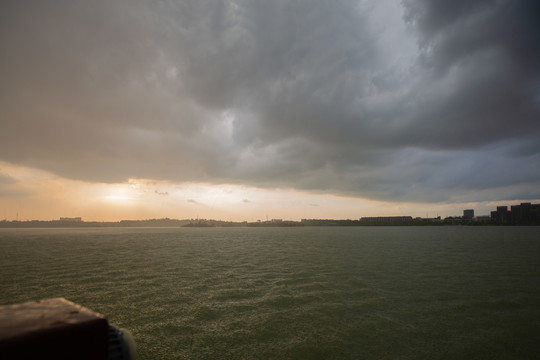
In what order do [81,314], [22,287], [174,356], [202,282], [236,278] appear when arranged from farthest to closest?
[236,278], [202,282], [22,287], [174,356], [81,314]

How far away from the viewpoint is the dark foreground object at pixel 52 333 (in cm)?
226

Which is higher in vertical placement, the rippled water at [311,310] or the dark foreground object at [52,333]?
the dark foreground object at [52,333]

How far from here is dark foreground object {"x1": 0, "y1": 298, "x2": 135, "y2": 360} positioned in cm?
226

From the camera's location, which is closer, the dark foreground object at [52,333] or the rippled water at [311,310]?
the dark foreground object at [52,333]

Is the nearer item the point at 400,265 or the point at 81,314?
the point at 81,314

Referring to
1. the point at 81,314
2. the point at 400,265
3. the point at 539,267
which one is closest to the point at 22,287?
the point at 81,314

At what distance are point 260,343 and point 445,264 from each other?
33.8 meters

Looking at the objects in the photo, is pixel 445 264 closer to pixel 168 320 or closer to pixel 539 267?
pixel 539 267

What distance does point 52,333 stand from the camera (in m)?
2.40

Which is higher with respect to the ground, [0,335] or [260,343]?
[0,335]

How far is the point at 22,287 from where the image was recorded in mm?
21344

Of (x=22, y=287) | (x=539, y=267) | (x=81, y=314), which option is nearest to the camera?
(x=81, y=314)

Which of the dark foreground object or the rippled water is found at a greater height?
the dark foreground object

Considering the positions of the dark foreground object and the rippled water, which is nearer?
the dark foreground object
